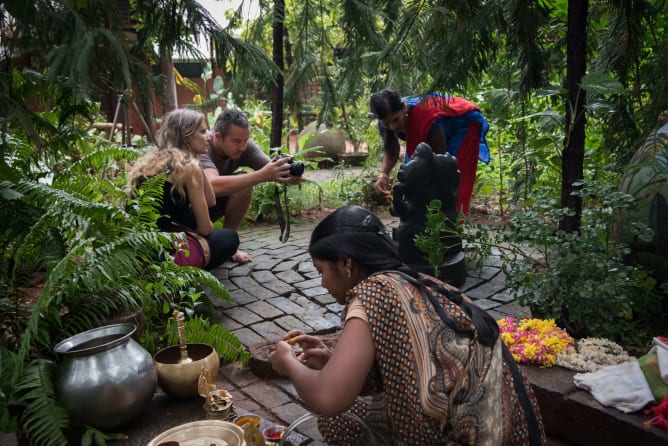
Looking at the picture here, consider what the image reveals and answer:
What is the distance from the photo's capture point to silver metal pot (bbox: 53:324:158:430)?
7.16 feet

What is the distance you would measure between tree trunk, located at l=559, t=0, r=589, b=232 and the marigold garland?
0.87 metres

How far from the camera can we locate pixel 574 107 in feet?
10.3

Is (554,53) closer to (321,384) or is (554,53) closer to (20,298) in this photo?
(321,384)

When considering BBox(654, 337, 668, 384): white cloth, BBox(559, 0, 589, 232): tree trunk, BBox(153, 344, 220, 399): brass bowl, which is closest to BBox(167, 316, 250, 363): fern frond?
BBox(153, 344, 220, 399): brass bowl

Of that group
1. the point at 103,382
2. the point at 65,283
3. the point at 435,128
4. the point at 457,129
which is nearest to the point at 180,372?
the point at 103,382

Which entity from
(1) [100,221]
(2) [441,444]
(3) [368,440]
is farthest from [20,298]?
(2) [441,444]

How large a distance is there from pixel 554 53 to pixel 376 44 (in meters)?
1.42

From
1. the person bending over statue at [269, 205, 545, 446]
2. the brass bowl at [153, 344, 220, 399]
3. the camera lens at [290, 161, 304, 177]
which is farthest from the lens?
the camera lens at [290, 161, 304, 177]

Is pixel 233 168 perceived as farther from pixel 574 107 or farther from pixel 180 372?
pixel 574 107

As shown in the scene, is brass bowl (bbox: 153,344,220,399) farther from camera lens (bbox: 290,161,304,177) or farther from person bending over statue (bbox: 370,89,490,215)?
Answer: person bending over statue (bbox: 370,89,490,215)

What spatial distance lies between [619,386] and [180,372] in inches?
75.0

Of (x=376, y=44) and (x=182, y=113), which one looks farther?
(x=376, y=44)

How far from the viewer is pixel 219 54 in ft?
9.18

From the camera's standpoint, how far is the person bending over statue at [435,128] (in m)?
4.50
